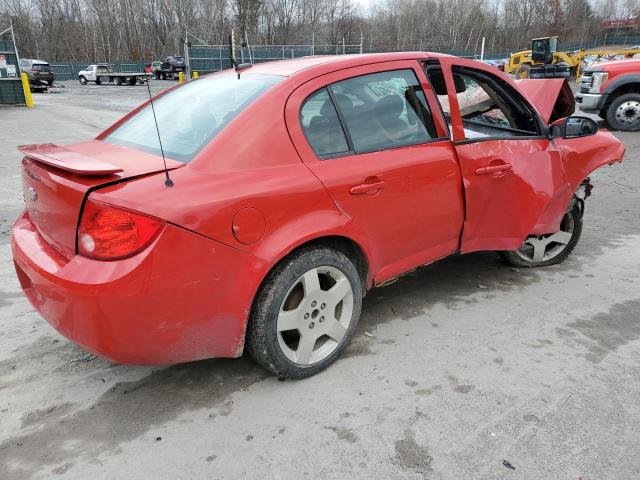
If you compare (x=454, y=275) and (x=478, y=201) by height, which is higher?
(x=478, y=201)

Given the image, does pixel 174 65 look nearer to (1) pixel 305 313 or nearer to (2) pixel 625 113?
(2) pixel 625 113

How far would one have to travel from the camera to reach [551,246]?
4324mm

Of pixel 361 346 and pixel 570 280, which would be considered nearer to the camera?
pixel 361 346

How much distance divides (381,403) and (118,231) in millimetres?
1534

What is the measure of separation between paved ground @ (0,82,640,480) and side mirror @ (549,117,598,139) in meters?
1.22

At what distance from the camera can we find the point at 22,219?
292 cm

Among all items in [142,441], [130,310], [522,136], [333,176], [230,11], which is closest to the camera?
[130,310]

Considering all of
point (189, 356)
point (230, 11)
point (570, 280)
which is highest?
point (230, 11)

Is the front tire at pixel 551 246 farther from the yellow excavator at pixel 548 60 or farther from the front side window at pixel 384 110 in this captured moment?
the yellow excavator at pixel 548 60

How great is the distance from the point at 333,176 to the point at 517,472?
162cm

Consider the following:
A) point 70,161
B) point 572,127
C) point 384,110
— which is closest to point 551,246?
point 572,127

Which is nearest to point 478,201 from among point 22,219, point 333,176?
point 333,176

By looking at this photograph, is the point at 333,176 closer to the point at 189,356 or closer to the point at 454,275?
the point at 189,356

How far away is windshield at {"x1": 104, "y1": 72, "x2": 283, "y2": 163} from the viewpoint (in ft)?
8.25
